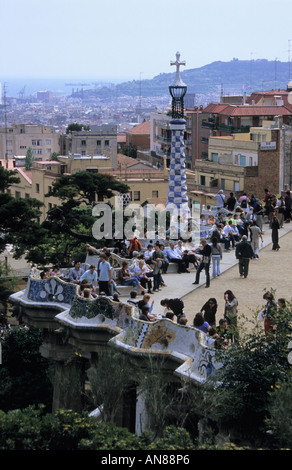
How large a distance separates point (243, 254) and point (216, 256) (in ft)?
2.36

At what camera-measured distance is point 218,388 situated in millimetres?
17172

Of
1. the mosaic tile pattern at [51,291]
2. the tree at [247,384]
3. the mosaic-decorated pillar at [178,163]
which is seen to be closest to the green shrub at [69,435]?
the tree at [247,384]

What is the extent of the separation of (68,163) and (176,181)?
53842 millimetres

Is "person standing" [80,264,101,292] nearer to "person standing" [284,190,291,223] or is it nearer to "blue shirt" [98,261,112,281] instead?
"blue shirt" [98,261,112,281]

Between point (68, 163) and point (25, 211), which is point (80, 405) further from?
point (68, 163)

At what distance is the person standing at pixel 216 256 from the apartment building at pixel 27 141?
160729 millimetres

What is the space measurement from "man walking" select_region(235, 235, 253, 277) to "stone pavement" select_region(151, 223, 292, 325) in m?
0.24

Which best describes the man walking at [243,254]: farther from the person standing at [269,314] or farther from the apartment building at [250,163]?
the apartment building at [250,163]

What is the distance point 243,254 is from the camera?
27.2 m

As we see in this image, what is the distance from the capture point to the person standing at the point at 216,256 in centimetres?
2702

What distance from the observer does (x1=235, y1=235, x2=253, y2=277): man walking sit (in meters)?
26.9

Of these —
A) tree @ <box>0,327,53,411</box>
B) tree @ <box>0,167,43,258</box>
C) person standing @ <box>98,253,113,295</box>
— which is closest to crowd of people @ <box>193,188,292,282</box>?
person standing @ <box>98,253,113,295</box>

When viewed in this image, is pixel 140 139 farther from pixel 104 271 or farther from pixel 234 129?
pixel 104 271

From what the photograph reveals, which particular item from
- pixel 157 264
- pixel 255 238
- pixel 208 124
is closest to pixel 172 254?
pixel 157 264
